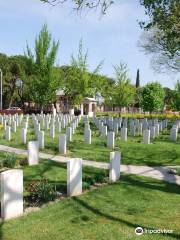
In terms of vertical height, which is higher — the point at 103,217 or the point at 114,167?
the point at 114,167

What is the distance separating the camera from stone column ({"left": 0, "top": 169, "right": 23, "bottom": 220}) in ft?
22.1

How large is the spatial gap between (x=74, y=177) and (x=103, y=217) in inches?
63.3

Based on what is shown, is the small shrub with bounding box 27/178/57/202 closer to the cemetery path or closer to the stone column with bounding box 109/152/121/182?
the stone column with bounding box 109/152/121/182

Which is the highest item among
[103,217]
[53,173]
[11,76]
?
[11,76]

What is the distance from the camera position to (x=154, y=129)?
66.2 ft

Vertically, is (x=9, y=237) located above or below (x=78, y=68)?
below

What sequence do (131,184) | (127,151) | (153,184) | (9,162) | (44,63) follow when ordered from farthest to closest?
(44,63)
(127,151)
(9,162)
(153,184)
(131,184)

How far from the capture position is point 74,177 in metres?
8.34

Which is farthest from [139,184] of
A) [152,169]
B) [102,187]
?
[152,169]

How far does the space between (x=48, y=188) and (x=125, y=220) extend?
75.5 inches

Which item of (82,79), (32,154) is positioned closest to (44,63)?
(82,79)

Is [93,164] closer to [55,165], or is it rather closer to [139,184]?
[55,165]

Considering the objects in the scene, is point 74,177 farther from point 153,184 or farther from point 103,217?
point 153,184

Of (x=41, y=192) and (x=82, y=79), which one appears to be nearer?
(x=41, y=192)
